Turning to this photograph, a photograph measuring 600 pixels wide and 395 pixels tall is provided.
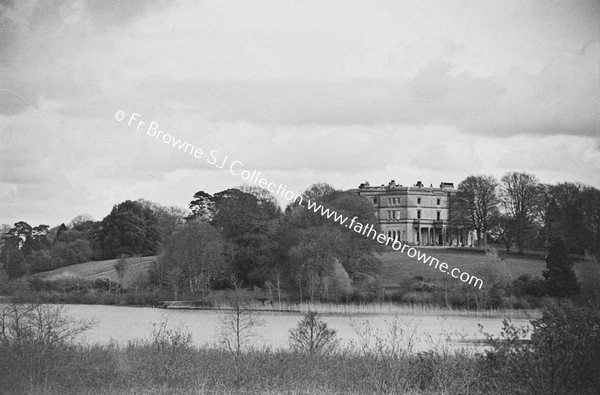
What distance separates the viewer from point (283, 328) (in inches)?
1273

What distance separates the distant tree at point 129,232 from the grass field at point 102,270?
10.4 feet

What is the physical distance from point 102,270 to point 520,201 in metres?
40.2

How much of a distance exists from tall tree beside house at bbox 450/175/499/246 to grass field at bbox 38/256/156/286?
34809 mm

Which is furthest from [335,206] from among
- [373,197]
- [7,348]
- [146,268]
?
[7,348]

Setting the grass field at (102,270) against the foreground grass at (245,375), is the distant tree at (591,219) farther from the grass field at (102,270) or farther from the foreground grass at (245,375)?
the grass field at (102,270)

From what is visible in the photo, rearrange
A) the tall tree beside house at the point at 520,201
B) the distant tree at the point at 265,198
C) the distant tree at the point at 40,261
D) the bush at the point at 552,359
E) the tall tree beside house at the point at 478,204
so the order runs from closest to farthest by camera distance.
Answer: the bush at the point at 552,359, the distant tree at the point at 40,261, the distant tree at the point at 265,198, the tall tree beside house at the point at 520,201, the tall tree beside house at the point at 478,204

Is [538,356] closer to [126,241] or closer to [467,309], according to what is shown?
[467,309]

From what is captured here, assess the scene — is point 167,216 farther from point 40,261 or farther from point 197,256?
point 197,256

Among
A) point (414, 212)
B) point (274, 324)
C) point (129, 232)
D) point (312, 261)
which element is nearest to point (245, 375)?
point (274, 324)

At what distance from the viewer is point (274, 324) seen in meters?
34.4

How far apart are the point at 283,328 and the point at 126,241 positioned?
43219 millimetres

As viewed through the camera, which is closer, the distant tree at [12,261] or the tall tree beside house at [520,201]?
the distant tree at [12,261]

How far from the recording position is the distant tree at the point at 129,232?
71.2m

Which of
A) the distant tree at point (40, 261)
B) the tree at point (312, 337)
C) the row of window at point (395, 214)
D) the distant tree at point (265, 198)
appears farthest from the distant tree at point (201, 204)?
the tree at point (312, 337)
